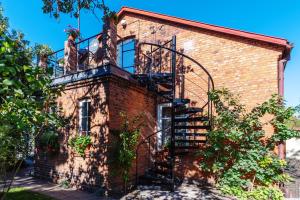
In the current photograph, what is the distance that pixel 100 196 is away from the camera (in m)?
6.31

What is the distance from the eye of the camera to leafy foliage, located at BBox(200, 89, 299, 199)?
260 inches

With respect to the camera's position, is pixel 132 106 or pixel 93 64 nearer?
pixel 132 106

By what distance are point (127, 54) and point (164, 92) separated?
3895 mm

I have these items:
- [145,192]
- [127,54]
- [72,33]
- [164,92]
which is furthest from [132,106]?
[127,54]

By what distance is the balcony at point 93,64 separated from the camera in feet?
22.7

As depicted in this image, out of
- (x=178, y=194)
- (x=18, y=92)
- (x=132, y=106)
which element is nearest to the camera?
(x=18, y=92)

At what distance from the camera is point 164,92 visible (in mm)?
7887

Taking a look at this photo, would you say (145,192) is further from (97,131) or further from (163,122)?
(163,122)

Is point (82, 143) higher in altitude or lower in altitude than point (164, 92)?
lower

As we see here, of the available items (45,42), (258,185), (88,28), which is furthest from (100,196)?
(45,42)

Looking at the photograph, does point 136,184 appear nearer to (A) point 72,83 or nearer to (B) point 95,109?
(B) point 95,109

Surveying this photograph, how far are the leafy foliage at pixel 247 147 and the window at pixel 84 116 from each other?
3.89m

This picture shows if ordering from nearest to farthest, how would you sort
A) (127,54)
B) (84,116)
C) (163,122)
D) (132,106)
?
(84,116), (132,106), (163,122), (127,54)

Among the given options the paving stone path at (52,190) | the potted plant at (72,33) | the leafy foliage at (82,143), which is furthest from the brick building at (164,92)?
the potted plant at (72,33)
